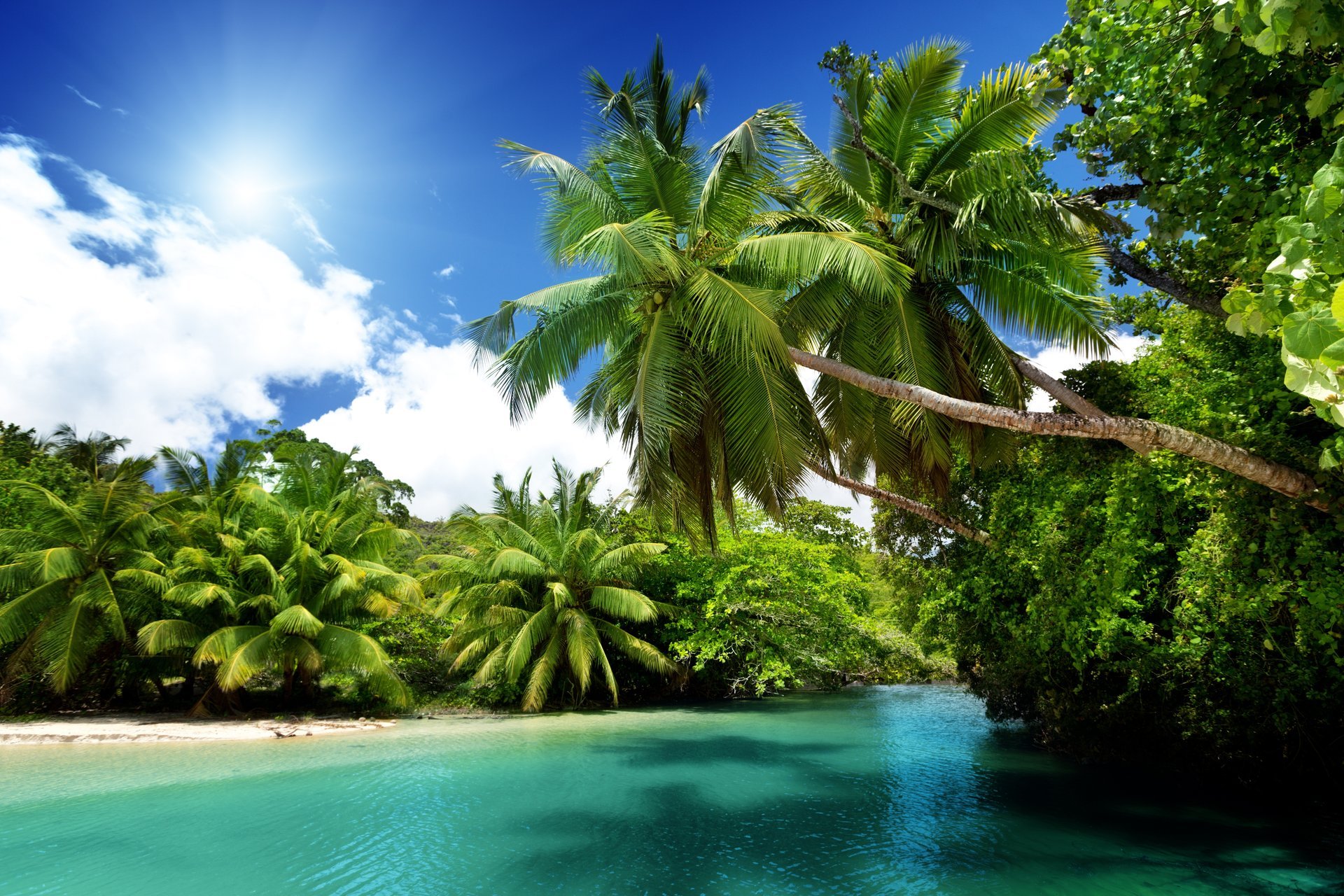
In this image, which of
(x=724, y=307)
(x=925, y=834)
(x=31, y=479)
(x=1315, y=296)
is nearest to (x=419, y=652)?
(x=31, y=479)

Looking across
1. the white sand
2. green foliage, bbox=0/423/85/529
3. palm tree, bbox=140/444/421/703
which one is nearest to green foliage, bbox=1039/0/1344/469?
palm tree, bbox=140/444/421/703

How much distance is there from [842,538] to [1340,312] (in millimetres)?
22658

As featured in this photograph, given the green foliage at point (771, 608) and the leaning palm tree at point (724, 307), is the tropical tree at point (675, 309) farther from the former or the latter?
the green foliage at point (771, 608)

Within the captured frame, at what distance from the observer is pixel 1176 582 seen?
7.79 meters

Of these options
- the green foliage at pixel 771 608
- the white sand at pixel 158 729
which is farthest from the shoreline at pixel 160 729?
the green foliage at pixel 771 608

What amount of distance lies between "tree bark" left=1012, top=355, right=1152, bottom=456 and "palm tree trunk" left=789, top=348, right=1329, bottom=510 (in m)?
0.64

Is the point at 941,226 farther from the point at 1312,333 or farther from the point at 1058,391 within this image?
the point at 1312,333

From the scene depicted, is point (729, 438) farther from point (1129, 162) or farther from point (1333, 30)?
point (1333, 30)

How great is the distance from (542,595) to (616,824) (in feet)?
37.7

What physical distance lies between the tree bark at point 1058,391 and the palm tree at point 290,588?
14517mm

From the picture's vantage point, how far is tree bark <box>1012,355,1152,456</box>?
708 cm

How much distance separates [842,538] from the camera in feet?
77.2

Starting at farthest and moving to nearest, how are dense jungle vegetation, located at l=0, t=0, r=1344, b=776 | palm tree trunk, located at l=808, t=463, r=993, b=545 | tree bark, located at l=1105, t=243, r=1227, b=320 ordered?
palm tree trunk, located at l=808, t=463, r=993, b=545 < tree bark, located at l=1105, t=243, r=1227, b=320 < dense jungle vegetation, located at l=0, t=0, r=1344, b=776

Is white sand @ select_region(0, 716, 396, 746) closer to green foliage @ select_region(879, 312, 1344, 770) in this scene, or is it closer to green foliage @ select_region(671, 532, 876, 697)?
green foliage @ select_region(671, 532, 876, 697)
